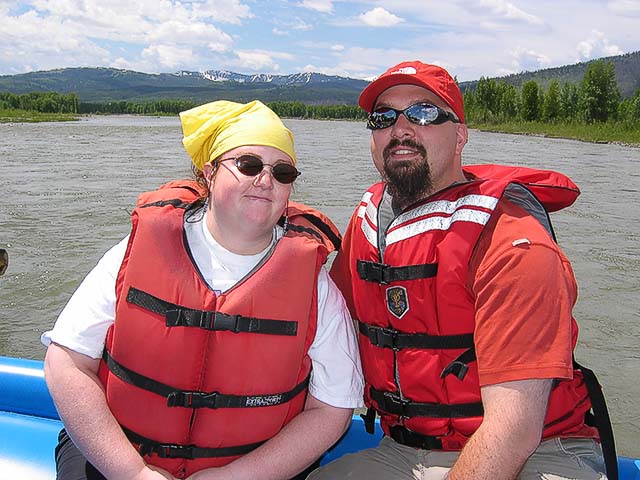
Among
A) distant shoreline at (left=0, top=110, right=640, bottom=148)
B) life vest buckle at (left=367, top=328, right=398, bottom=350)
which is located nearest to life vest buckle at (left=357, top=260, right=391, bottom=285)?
life vest buckle at (left=367, top=328, right=398, bottom=350)

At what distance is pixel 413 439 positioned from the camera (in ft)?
6.84

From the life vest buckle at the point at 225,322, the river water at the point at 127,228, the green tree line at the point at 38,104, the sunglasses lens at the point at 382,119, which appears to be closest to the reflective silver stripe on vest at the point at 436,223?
the sunglasses lens at the point at 382,119

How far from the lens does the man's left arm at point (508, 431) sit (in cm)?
167

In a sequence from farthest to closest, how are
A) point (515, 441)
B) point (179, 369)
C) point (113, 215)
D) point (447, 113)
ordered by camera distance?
1. point (113, 215)
2. point (447, 113)
3. point (179, 369)
4. point (515, 441)

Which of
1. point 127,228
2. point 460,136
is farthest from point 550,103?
point 460,136

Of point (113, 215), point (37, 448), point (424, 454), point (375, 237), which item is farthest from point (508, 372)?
point (113, 215)

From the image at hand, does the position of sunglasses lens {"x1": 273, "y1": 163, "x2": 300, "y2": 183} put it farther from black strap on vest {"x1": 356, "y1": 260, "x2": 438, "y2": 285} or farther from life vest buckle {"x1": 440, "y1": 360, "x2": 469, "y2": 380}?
life vest buckle {"x1": 440, "y1": 360, "x2": 469, "y2": 380}

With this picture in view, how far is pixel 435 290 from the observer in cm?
200

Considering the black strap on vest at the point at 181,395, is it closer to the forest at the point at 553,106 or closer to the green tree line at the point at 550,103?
the forest at the point at 553,106

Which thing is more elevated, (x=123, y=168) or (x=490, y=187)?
(x=490, y=187)

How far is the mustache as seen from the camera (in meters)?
2.20

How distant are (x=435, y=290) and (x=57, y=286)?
18.1ft

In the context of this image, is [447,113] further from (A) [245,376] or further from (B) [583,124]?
(B) [583,124]

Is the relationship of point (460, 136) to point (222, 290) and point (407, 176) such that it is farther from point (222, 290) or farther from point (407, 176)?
point (222, 290)
